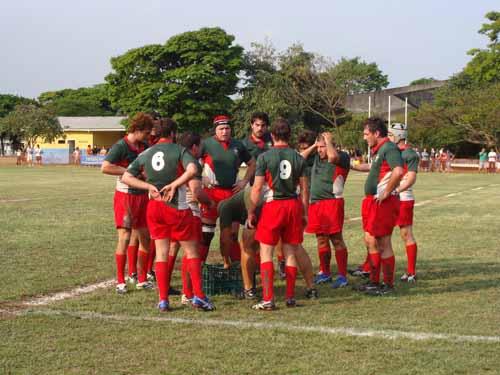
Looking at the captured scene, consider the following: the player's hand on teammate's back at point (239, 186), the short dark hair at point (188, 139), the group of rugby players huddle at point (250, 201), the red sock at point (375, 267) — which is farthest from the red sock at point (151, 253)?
the red sock at point (375, 267)

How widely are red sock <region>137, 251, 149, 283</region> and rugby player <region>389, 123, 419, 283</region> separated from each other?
3208 millimetres

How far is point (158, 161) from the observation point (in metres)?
7.34

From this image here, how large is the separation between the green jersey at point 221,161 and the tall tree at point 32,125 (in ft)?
213

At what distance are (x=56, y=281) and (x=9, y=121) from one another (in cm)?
6808

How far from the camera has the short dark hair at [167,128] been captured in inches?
297

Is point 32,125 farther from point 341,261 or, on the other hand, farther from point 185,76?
point 341,261

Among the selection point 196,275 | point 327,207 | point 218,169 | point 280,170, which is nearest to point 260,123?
point 218,169

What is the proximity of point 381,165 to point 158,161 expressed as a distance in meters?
2.79

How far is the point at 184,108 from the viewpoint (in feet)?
205

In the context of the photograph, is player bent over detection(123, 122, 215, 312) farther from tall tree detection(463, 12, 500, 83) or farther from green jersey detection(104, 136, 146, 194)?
tall tree detection(463, 12, 500, 83)

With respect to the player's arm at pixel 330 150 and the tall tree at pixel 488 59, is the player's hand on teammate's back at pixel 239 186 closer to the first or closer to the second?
the player's arm at pixel 330 150

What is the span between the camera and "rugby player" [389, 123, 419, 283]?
29.6 ft

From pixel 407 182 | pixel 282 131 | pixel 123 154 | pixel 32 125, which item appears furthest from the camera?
pixel 32 125

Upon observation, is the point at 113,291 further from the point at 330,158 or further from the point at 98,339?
the point at 330,158
